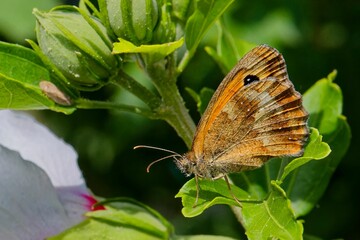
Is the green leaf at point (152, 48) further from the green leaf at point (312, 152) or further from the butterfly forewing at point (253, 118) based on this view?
the green leaf at point (312, 152)

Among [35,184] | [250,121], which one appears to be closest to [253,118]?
[250,121]

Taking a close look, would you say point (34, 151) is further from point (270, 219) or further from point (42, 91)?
point (270, 219)

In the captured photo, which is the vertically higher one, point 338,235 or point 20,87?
point 20,87

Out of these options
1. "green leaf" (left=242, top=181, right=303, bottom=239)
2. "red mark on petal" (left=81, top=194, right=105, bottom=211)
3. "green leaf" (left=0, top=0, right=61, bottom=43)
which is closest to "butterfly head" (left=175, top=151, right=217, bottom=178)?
"green leaf" (left=242, top=181, right=303, bottom=239)

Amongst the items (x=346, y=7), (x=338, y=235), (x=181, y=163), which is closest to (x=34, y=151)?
(x=181, y=163)

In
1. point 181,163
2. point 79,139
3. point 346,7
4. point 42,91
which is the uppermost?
point 42,91

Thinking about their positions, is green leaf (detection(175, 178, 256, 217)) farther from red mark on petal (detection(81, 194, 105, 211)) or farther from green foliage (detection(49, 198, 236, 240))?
red mark on petal (detection(81, 194, 105, 211))

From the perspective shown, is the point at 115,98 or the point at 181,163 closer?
the point at 181,163
